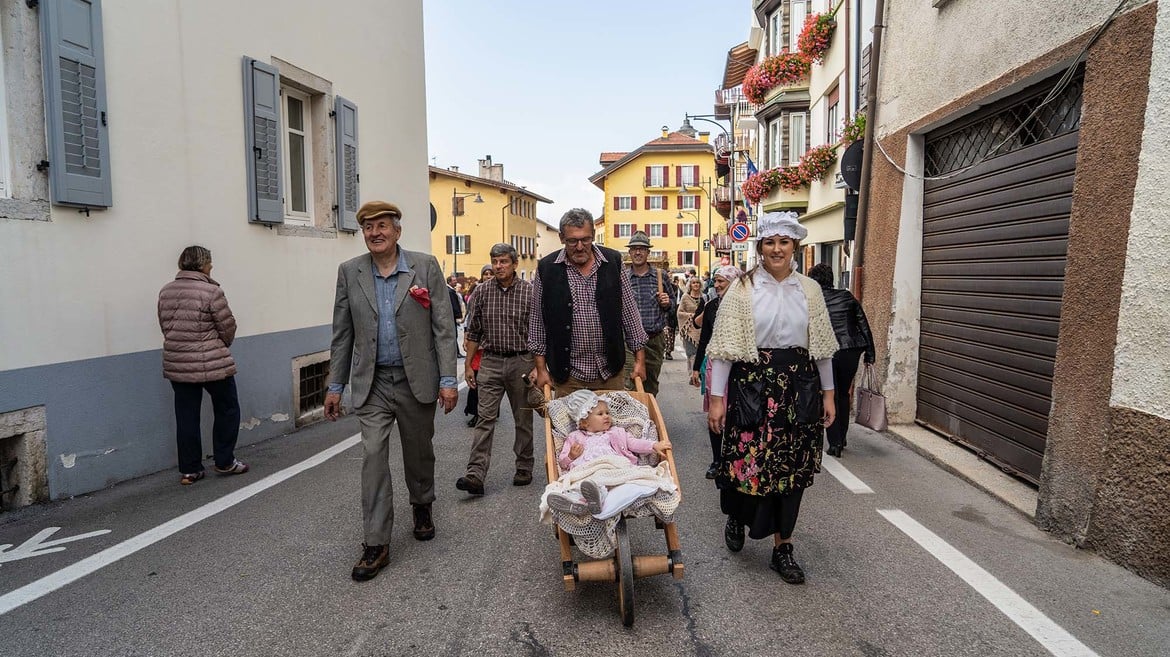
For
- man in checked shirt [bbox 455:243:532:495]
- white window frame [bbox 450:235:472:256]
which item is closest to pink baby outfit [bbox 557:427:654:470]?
man in checked shirt [bbox 455:243:532:495]

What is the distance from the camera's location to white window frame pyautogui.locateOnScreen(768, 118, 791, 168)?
21.2 m

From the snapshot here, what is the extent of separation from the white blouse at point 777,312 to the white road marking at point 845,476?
2301 millimetres

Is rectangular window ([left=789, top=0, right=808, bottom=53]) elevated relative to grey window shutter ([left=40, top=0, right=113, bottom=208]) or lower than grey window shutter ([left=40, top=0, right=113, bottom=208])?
elevated

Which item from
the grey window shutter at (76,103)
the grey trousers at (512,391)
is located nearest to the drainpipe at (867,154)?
the grey trousers at (512,391)

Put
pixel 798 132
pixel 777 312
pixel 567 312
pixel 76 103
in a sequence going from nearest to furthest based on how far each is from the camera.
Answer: pixel 777 312 < pixel 567 312 < pixel 76 103 < pixel 798 132

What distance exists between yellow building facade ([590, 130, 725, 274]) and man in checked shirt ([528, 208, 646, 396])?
228 feet

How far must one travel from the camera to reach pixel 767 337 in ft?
14.4

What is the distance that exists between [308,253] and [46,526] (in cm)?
495

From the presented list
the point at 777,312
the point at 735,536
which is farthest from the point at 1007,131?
the point at 735,536

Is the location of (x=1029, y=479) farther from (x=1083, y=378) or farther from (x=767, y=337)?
(x=767, y=337)

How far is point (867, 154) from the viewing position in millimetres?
9930

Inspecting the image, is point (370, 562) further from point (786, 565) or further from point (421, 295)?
point (786, 565)

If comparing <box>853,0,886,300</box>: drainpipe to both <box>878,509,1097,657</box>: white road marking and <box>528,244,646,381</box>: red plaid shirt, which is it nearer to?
<box>878,509,1097,657</box>: white road marking

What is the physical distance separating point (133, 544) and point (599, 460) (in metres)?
3.05
